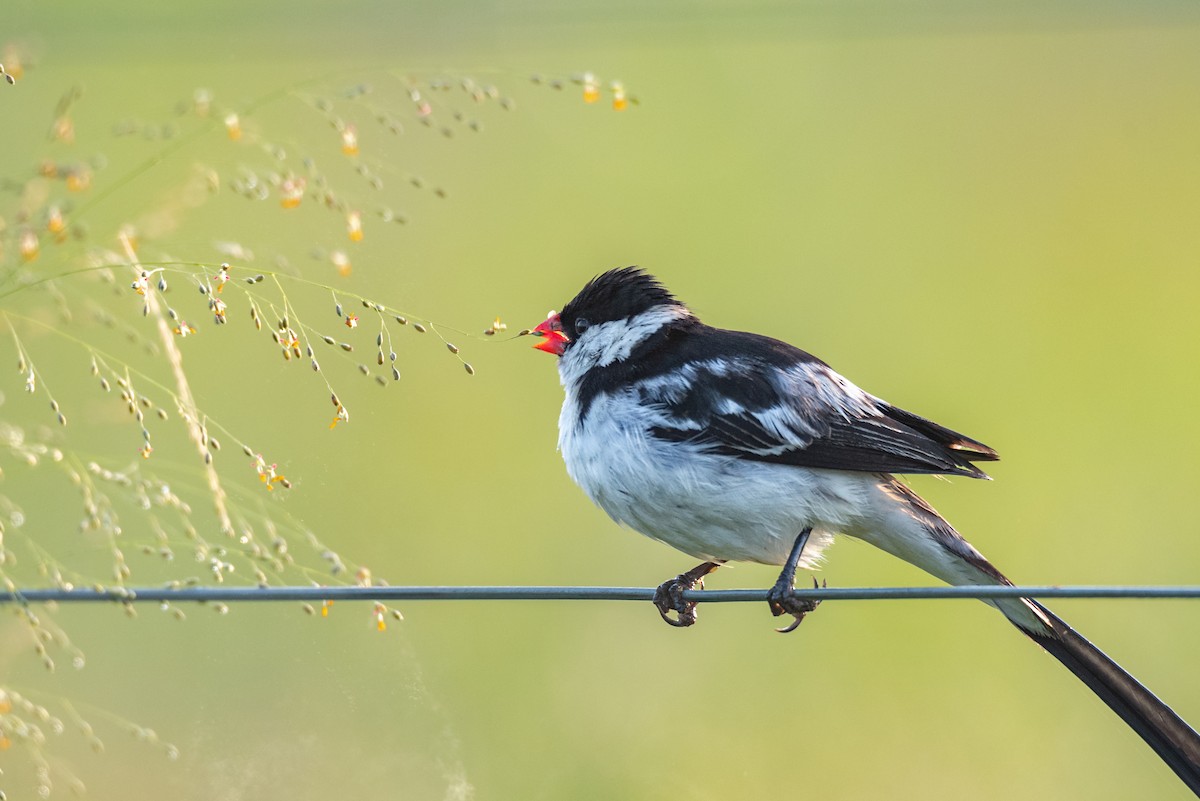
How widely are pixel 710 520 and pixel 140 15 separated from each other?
261 inches

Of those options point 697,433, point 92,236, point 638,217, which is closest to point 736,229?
point 638,217

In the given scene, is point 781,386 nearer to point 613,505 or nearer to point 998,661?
point 613,505

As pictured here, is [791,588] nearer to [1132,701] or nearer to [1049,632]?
[1049,632]

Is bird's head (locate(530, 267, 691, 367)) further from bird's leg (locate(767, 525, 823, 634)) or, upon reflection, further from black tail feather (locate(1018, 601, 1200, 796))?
black tail feather (locate(1018, 601, 1200, 796))

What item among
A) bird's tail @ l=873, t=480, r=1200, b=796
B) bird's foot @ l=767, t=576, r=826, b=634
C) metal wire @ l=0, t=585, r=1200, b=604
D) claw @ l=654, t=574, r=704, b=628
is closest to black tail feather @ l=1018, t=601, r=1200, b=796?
bird's tail @ l=873, t=480, r=1200, b=796

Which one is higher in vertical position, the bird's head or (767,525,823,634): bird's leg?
the bird's head

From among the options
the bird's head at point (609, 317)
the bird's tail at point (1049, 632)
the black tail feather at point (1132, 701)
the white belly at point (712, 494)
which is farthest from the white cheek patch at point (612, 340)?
the black tail feather at point (1132, 701)

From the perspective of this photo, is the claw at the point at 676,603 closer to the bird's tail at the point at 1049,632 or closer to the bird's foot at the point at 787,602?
the bird's foot at the point at 787,602

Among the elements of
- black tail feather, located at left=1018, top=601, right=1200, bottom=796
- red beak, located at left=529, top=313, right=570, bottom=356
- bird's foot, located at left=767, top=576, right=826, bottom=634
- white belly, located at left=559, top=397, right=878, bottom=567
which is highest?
red beak, located at left=529, top=313, right=570, bottom=356

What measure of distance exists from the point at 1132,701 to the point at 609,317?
204 centimetres

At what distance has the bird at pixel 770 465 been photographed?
12.3 ft

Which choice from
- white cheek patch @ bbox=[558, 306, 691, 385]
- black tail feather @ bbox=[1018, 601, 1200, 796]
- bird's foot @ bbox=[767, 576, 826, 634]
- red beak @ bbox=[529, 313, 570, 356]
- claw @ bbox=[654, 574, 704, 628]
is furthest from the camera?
red beak @ bbox=[529, 313, 570, 356]

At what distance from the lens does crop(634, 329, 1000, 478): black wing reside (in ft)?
12.4

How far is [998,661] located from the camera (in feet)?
22.2
